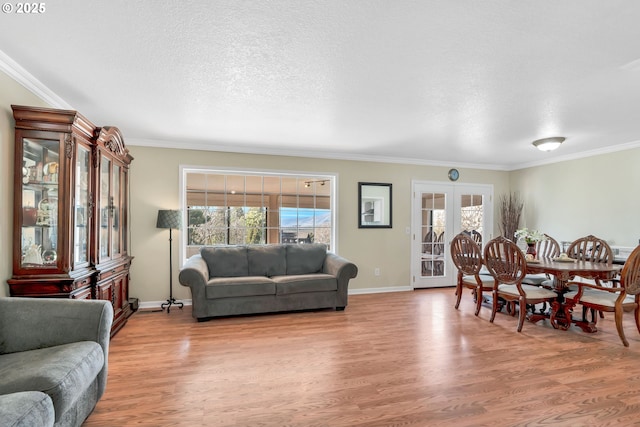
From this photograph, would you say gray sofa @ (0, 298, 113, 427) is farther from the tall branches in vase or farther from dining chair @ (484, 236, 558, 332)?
the tall branches in vase

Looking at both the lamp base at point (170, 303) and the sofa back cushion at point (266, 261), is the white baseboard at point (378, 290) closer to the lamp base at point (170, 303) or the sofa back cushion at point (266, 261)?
the sofa back cushion at point (266, 261)

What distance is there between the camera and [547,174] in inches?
230

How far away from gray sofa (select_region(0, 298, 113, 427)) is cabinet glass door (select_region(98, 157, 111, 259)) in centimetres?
135

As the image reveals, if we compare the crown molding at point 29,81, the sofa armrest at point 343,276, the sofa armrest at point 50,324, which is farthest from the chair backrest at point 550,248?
the crown molding at point 29,81

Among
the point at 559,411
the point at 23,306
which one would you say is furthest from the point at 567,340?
the point at 23,306

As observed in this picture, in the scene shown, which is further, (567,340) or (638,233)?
(638,233)

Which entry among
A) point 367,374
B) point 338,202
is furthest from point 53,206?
point 338,202

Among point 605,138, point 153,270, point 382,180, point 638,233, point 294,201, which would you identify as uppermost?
point 605,138

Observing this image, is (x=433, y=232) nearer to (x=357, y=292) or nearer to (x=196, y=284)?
(x=357, y=292)

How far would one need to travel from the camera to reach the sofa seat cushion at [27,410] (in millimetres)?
1284

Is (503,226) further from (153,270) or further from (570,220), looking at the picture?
(153,270)

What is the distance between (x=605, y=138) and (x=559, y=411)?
3.99 m

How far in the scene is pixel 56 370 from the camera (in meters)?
1.66

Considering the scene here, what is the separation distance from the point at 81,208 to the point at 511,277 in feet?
15.2
